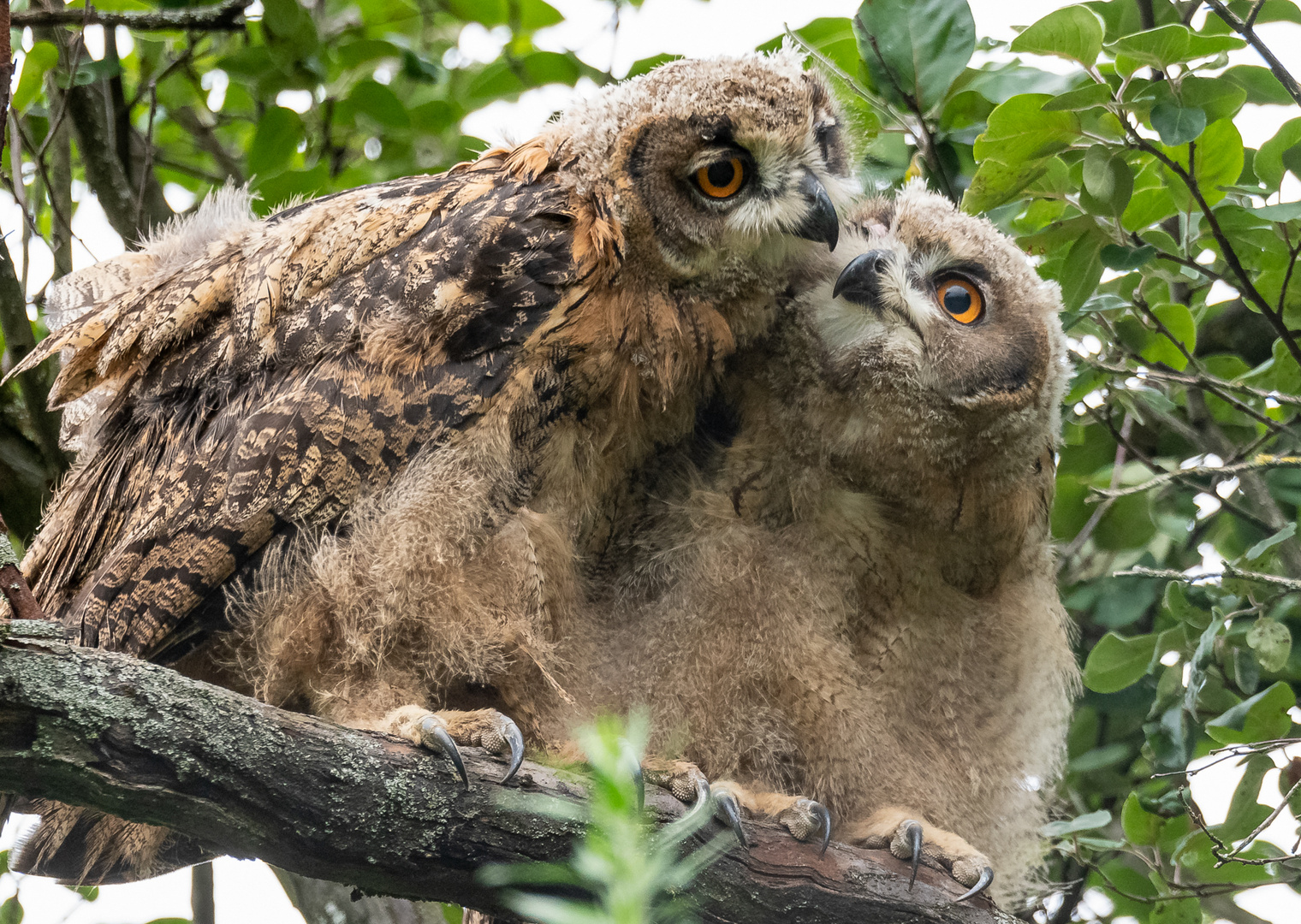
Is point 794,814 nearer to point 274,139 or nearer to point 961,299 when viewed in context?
point 961,299

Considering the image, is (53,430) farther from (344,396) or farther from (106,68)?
(344,396)

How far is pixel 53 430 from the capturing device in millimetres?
3203

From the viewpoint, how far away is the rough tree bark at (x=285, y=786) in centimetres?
150

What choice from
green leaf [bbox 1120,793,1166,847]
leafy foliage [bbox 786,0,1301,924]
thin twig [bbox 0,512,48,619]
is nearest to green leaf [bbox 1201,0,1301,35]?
leafy foliage [bbox 786,0,1301,924]

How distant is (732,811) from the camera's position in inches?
78.8

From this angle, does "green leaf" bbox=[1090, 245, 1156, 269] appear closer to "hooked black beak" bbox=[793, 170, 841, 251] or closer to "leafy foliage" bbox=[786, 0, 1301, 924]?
"leafy foliage" bbox=[786, 0, 1301, 924]

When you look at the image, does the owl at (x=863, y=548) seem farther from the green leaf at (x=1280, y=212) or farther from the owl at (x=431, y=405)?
the green leaf at (x=1280, y=212)

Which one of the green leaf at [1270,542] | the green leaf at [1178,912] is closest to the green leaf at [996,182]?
the green leaf at [1270,542]

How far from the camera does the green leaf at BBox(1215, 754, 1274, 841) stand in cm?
271

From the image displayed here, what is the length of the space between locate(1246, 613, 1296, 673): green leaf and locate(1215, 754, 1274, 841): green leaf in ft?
0.72

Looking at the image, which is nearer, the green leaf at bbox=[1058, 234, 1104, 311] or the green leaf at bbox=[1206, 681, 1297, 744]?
the green leaf at bbox=[1206, 681, 1297, 744]

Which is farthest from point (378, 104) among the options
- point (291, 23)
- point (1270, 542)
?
point (1270, 542)

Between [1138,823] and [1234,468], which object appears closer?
[1234,468]

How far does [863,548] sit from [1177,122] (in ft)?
3.69
